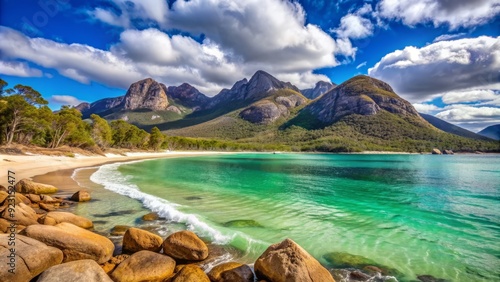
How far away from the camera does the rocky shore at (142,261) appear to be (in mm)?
6047

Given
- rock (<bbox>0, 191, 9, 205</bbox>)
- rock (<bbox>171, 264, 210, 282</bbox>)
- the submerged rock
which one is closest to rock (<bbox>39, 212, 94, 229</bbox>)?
rock (<bbox>0, 191, 9, 205</bbox>)

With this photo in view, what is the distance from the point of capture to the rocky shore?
6.05 meters

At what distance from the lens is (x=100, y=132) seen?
84438 millimetres

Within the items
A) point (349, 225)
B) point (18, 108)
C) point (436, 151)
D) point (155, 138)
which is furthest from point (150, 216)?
point (436, 151)

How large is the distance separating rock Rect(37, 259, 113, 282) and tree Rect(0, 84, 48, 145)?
59.6m

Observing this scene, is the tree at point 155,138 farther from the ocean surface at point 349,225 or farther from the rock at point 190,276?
the rock at point 190,276

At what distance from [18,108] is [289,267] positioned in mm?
65514

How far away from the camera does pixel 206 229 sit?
12.0 metres

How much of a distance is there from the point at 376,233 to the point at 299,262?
7834mm

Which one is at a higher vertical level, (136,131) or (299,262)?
(136,131)

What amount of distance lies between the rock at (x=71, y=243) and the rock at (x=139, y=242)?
79cm

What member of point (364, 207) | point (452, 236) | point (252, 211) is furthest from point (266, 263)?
point (364, 207)

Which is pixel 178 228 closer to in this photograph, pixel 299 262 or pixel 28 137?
pixel 299 262

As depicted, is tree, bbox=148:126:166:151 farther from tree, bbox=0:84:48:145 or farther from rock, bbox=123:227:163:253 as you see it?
rock, bbox=123:227:163:253
